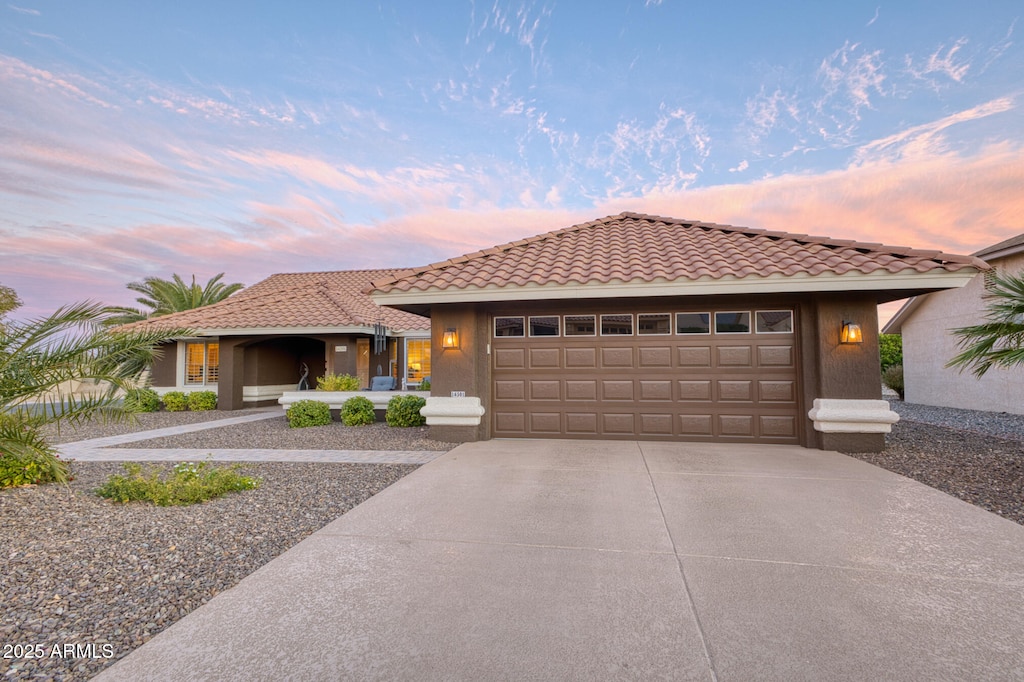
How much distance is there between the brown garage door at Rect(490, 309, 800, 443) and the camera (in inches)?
316

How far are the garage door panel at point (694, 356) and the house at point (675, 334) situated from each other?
0.02 m

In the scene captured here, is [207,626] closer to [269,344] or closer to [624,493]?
[624,493]

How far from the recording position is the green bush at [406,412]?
10.6 meters

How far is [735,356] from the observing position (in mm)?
8109

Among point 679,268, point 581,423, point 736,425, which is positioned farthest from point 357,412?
point 736,425

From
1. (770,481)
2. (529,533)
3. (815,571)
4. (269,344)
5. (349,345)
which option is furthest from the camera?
(269,344)

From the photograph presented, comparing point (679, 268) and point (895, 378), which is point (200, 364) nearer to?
point (679, 268)

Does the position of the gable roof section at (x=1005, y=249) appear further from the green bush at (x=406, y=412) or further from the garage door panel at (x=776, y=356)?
the green bush at (x=406, y=412)

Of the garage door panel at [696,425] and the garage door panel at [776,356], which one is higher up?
the garage door panel at [776,356]

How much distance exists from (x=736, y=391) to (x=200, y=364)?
708 inches

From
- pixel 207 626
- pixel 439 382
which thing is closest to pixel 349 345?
pixel 439 382

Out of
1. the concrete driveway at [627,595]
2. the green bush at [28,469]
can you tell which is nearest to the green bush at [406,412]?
the concrete driveway at [627,595]

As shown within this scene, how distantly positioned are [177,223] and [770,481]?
16423 millimetres

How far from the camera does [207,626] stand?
2547 mm
